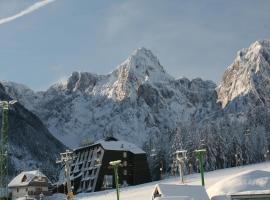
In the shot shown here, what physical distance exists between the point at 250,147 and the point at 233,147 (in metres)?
5.33

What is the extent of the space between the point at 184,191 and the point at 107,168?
83366 mm

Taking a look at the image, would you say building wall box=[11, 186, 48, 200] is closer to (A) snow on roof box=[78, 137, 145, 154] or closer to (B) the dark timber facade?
(B) the dark timber facade

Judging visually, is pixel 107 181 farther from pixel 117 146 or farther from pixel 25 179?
pixel 25 179

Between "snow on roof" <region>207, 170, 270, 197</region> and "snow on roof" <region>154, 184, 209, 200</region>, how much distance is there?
6231mm

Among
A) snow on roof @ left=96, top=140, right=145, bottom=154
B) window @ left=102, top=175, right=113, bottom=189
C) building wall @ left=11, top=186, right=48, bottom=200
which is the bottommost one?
building wall @ left=11, top=186, right=48, bottom=200

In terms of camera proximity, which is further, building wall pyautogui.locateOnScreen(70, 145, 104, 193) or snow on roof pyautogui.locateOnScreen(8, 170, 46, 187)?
building wall pyautogui.locateOnScreen(70, 145, 104, 193)

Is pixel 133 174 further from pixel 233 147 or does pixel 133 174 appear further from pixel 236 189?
pixel 236 189

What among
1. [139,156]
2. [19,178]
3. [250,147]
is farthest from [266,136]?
[19,178]

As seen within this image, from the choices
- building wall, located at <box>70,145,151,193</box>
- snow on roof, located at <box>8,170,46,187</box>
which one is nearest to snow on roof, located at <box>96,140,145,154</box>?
building wall, located at <box>70,145,151,193</box>

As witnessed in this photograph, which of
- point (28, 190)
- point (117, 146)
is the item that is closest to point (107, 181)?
point (117, 146)

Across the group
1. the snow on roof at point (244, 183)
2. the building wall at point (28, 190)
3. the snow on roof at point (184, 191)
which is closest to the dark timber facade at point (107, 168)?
the building wall at point (28, 190)

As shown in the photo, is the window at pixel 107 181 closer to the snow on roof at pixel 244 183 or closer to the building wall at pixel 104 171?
the building wall at pixel 104 171

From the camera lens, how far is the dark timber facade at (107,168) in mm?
142875

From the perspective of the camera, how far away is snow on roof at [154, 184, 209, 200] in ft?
201
